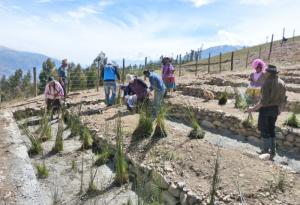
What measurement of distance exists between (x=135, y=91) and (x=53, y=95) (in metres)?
2.63

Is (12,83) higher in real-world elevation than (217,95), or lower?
lower

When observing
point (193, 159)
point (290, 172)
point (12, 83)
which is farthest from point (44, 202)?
point (12, 83)

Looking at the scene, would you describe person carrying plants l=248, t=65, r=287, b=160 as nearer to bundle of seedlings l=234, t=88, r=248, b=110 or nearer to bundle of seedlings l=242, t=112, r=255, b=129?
bundle of seedlings l=242, t=112, r=255, b=129

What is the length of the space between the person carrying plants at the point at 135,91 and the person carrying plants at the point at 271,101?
4.25m

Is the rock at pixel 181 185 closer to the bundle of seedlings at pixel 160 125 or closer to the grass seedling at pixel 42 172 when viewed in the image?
the bundle of seedlings at pixel 160 125

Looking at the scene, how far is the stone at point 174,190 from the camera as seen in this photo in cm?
601

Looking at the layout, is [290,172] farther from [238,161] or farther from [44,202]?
[44,202]

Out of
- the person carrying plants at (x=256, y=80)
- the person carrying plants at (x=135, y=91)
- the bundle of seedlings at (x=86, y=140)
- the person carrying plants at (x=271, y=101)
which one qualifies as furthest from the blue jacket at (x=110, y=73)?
the person carrying plants at (x=271, y=101)

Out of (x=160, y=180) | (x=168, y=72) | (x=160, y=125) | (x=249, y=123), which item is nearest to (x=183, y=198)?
(x=160, y=180)

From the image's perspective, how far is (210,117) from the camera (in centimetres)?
1158

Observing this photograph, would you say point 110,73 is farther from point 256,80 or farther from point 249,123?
point 249,123

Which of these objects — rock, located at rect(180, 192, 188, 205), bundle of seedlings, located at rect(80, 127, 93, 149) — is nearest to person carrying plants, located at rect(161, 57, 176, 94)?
bundle of seedlings, located at rect(80, 127, 93, 149)

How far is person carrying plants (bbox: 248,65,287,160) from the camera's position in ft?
23.9

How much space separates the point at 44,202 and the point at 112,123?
165 inches
